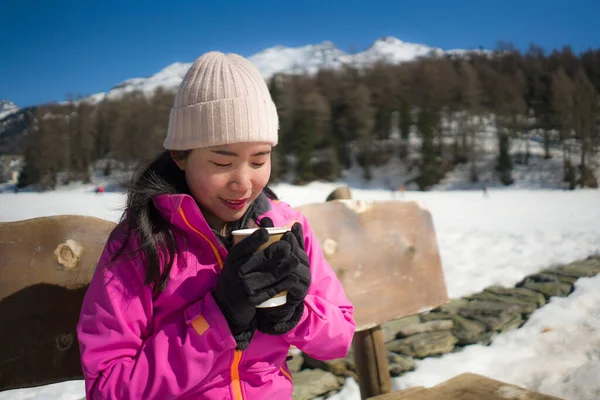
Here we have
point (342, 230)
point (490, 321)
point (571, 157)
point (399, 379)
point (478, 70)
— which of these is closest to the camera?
point (342, 230)

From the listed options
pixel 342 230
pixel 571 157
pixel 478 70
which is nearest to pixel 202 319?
pixel 342 230

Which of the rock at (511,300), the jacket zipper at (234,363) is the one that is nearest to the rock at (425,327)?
the rock at (511,300)

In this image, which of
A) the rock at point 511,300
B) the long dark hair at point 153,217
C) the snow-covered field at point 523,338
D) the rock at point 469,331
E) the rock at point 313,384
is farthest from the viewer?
the rock at point 511,300

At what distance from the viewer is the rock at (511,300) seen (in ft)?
12.3

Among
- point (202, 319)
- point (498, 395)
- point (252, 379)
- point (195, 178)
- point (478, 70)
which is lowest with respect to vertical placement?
point (498, 395)

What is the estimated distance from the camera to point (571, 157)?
98.0 ft

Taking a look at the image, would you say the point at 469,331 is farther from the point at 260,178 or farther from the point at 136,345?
the point at 136,345

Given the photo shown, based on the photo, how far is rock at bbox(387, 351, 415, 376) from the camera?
290 cm

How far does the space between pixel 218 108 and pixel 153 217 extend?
13.5 inches

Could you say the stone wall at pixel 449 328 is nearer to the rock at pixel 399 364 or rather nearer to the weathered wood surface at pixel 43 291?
the rock at pixel 399 364

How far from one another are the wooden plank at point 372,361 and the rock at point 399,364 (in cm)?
95

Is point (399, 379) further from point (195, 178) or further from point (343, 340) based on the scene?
point (195, 178)

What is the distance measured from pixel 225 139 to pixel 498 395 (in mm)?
1147

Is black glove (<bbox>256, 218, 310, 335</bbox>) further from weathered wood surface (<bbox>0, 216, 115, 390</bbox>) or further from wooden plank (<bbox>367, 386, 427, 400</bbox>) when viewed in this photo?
weathered wood surface (<bbox>0, 216, 115, 390</bbox>)
